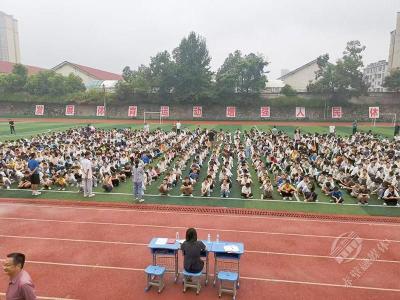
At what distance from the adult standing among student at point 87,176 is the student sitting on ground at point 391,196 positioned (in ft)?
38.3

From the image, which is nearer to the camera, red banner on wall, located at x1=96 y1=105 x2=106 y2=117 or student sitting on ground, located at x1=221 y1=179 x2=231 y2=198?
student sitting on ground, located at x1=221 y1=179 x2=231 y2=198

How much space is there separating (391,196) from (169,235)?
882cm

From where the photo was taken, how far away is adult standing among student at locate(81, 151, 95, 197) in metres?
13.0

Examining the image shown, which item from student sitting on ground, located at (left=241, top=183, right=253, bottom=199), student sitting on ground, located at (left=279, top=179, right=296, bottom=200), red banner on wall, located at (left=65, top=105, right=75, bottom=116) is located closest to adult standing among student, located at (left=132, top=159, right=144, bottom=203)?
student sitting on ground, located at (left=241, top=183, right=253, bottom=199)

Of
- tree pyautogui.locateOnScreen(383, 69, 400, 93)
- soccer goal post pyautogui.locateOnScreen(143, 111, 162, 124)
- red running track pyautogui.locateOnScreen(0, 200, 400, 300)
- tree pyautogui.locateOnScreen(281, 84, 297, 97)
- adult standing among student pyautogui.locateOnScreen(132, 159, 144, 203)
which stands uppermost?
tree pyautogui.locateOnScreen(383, 69, 400, 93)

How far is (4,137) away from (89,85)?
3591cm

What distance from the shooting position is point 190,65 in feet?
173

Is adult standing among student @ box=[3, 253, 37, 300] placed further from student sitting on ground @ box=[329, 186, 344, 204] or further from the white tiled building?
the white tiled building

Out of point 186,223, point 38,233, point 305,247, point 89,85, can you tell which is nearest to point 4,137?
point 38,233

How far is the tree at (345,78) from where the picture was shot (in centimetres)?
4753

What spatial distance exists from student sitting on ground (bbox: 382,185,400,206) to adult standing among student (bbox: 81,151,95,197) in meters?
11.7

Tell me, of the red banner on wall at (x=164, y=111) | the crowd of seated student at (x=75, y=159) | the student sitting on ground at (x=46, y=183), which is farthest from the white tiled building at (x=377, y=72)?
the student sitting on ground at (x=46, y=183)

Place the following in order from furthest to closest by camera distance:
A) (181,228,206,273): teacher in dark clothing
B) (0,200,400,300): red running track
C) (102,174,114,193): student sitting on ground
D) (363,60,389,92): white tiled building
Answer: (363,60,389,92): white tiled building, (102,174,114,193): student sitting on ground, (0,200,400,300): red running track, (181,228,206,273): teacher in dark clothing

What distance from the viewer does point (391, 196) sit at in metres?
12.7
